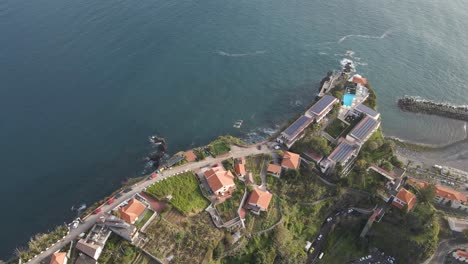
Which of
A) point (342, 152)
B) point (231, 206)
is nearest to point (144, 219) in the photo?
point (231, 206)

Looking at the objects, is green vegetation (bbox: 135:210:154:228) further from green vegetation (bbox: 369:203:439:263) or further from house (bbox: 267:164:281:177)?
green vegetation (bbox: 369:203:439:263)

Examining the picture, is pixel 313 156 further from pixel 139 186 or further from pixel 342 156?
pixel 139 186

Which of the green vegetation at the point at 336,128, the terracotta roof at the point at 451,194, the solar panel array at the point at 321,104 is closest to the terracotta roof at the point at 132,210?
the solar panel array at the point at 321,104

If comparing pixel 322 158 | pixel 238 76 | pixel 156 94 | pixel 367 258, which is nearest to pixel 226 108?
pixel 238 76

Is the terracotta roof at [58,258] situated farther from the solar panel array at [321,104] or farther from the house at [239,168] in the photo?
the solar panel array at [321,104]

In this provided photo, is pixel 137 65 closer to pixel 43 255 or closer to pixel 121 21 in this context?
pixel 121 21

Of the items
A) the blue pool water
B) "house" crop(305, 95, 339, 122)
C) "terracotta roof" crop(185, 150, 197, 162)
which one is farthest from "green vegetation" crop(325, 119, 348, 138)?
"terracotta roof" crop(185, 150, 197, 162)

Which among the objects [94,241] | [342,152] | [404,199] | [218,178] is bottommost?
[404,199]

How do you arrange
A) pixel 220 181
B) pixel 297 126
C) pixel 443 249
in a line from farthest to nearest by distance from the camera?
pixel 297 126
pixel 220 181
pixel 443 249
